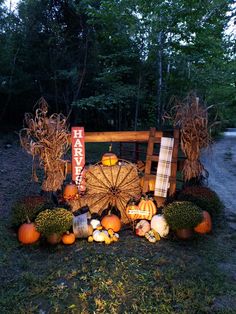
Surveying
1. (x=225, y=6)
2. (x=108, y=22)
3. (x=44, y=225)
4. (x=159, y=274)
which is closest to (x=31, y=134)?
(x=44, y=225)

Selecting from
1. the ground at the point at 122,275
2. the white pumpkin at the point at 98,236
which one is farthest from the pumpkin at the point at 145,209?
the white pumpkin at the point at 98,236

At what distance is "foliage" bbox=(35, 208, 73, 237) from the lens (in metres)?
3.21

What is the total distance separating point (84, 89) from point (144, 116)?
3309mm

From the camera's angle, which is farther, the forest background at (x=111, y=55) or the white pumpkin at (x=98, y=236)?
the forest background at (x=111, y=55)

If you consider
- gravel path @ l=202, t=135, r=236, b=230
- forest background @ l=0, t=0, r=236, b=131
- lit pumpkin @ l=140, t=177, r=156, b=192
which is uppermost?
forest background @ l=0, t=0, r=236, b=131

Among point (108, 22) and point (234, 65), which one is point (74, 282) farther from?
point (234, 65)

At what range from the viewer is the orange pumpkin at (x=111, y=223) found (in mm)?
3539

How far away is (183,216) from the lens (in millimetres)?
3342

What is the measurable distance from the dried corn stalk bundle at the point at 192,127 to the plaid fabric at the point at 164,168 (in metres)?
0.20

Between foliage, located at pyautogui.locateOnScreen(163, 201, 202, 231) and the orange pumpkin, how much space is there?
641mm

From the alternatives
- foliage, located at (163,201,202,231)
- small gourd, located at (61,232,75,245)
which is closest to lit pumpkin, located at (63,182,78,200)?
small gourd, located at (61,232,75,245)

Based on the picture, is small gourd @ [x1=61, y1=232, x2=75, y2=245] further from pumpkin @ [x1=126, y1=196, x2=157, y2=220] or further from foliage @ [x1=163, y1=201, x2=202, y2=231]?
foliage @ [x1=163, y1=201, x2=202, y2=231]

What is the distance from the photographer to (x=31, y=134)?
12.2 ft

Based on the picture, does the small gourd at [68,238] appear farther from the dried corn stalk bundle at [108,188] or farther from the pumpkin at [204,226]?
the pumpkin at [204,226]
